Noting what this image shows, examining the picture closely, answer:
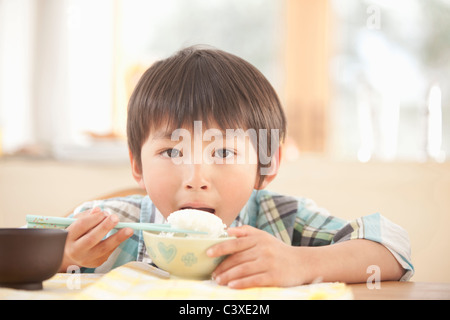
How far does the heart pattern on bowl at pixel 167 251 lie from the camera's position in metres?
0.76

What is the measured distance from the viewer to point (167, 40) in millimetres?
3102

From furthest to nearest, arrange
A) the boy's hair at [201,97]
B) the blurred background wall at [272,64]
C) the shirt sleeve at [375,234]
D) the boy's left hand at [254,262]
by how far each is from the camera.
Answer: the blurred background wall at [272,64] → the boy's hair at [201,97] → the shirt sleeve at [375,234] → the boy's left hand at [254,262]

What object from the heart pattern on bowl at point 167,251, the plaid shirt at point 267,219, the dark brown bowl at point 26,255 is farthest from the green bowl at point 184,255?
the plaid shirt at point 267,219

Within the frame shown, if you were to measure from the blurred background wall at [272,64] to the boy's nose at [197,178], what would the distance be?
5.12 ft

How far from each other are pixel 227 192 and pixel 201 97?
0.63 feet

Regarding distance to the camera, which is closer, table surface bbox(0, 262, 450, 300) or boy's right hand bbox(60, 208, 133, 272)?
table surface bbox(0, 262, 450, 300)

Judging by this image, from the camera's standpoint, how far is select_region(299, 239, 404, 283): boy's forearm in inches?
32.9

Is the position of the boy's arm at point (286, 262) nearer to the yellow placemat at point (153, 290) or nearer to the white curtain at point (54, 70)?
the yellow placemat at point (153, 290)

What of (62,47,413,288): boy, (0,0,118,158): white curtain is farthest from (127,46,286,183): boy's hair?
(0,0,118,158): white curtain

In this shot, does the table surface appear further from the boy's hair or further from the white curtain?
the white curtain

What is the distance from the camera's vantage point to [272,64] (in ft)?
9.71

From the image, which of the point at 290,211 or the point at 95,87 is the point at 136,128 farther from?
the point at 95,87

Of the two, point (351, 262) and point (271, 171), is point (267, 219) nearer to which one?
point (271, 171)

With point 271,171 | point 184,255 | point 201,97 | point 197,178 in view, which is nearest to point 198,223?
point 184,255
